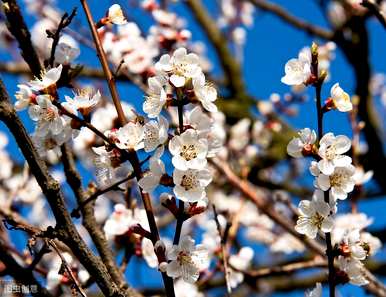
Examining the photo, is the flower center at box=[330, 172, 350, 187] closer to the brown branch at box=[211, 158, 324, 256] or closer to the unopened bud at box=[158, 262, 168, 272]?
the unopened bud at box=[158, 262, 168, 272]

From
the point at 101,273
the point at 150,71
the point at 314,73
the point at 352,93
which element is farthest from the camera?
the point at 352,93

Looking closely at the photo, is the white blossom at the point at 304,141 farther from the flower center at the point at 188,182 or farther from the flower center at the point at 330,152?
the flower center at the point at 188,182

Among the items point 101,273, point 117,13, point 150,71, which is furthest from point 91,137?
point 101,273

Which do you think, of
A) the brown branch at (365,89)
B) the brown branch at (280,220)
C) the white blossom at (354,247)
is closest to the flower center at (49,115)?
the white blossom at (354,247)

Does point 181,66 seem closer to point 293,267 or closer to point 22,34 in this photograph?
point 22,34

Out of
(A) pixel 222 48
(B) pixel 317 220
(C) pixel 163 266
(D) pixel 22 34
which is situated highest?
(A) pixel 222 48

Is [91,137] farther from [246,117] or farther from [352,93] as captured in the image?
[246,117]

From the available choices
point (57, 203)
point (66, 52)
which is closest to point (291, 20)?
point (66, 52)
